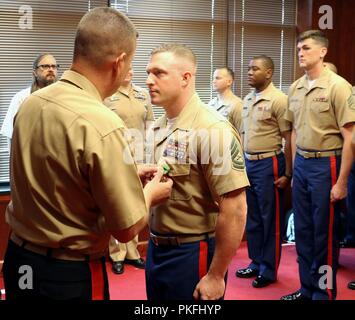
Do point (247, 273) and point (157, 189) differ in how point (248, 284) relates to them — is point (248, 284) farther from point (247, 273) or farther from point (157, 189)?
point (157, 189)

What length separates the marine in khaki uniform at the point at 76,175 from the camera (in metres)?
1.44

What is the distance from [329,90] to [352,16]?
2215 millimetres

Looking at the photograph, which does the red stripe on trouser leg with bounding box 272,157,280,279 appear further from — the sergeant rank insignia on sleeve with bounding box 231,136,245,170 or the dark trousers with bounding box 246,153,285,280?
the sergeant rank insignia on sleeve with bounding box 231,136,245,170

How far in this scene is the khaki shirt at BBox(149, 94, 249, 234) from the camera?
1.87 metres

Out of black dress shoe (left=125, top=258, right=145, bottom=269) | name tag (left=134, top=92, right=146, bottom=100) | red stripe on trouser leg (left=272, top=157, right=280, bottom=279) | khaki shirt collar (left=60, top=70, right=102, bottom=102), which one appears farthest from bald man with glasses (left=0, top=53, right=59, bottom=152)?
khaki shirt collar (left=60, top=70, right=102, bottom=102)

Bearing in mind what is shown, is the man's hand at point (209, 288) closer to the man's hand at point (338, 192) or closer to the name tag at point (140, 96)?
the man's hand at point (338, 192)

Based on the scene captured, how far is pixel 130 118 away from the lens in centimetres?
392

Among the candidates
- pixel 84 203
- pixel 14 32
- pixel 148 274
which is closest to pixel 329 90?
pixel 148 274

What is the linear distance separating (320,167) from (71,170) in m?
2.11

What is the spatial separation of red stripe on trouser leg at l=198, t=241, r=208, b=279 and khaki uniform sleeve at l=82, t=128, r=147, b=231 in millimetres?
523

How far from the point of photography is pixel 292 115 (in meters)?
3.62

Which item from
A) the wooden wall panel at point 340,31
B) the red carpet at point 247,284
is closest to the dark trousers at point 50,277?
the red carpet at point 247,284

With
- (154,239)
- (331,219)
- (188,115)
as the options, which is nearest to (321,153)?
(331,219)
